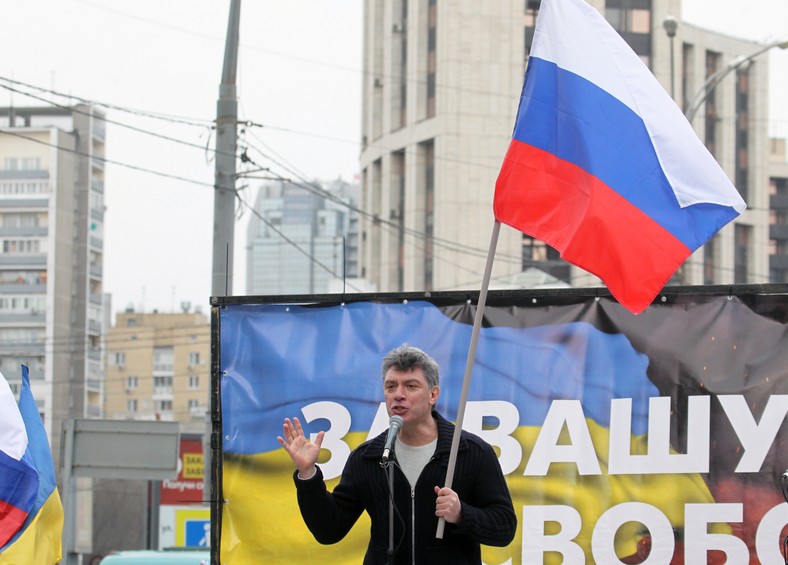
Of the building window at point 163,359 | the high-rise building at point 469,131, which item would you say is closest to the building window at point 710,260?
the high-rise building at point 469,131

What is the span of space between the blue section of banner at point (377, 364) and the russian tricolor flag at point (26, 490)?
4.69 feet

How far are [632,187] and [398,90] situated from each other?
67525 mm

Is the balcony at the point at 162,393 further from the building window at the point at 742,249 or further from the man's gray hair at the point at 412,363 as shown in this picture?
the man's gray hair at the point at 412,363

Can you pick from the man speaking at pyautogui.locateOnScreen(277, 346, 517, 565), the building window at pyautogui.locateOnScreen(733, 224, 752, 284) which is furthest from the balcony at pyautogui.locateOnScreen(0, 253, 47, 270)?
the man speaking at pyautogui.locateOnScreen(277, 346, 517, 565)

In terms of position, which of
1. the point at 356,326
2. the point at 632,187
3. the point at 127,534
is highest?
the point at 632,187

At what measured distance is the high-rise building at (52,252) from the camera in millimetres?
112500

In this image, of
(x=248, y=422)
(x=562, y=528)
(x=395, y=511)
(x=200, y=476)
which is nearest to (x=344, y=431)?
(x=248, y=422)

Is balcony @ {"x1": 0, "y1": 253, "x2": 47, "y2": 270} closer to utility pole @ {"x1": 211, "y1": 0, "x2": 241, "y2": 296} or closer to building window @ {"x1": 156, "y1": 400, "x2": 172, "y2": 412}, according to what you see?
building window @ {"x1": 156, "y1": 400, "x2": 172, "y2": 412}

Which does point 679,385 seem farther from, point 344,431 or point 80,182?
point 80,182

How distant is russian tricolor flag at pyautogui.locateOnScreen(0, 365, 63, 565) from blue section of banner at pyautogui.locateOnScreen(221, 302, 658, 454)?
1.43 m

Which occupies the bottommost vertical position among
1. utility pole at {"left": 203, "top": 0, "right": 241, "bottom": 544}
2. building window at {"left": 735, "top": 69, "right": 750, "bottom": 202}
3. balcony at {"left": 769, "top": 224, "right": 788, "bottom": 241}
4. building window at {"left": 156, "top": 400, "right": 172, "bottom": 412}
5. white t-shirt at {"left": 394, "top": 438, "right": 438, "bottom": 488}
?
building window at {"left": 156, "top": 400, "right": 172, "bottom": 412}

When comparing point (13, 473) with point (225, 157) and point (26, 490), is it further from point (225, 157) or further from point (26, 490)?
point (225, 157)

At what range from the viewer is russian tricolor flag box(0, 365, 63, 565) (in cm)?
926

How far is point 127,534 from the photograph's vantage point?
4728cm
